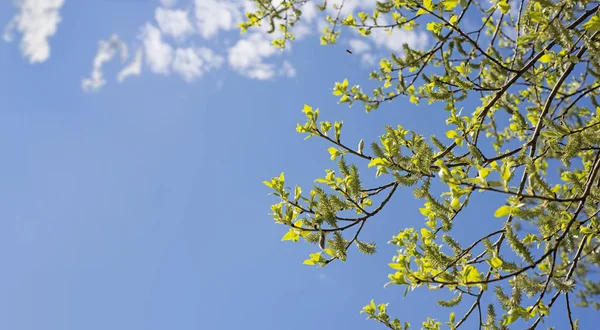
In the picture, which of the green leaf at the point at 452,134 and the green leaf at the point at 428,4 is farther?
the green leaf at the point at 452,134

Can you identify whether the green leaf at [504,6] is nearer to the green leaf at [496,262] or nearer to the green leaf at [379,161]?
the green leaf at [379,161]

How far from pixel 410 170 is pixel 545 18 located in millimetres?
1242

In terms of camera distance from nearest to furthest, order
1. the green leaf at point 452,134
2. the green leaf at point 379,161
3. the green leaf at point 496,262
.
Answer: the green leaf at point 496,262 → the green leaf at point 379,161 → the green leaf at point 452,134

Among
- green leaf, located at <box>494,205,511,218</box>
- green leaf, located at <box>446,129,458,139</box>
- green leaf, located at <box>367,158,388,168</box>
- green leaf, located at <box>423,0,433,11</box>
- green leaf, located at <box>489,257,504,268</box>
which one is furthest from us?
green leaf, located at <box>446,129,458,139</box>

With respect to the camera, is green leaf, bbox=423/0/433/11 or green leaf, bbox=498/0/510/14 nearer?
green leaf, bbox=498/0/510/14

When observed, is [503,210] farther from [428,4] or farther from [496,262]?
[428,4]

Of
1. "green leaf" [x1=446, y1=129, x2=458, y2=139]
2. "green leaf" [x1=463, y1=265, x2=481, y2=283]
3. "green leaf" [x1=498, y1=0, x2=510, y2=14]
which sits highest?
"green leaf" [x1=498, y1=0, x2=510, y2=14]

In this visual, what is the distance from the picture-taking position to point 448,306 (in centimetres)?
204

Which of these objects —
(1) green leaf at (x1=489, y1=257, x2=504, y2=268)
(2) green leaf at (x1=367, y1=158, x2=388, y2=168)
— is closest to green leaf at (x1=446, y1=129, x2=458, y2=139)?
(2) green leaf at (x1=367, y1=158, x2=388, y2=168)

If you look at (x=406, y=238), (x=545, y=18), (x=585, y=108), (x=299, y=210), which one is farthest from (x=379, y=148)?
(x=585, y=108)

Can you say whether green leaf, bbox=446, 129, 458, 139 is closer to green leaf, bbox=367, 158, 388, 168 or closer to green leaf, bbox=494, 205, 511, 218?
green leaf, bbox=367, 158, 388, 168

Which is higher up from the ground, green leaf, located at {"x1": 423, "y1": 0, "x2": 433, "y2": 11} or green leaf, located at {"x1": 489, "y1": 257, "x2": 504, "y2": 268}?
green leaf, located at {"x1": 423, "y1": 0, "x2": 433, "y2": 11}

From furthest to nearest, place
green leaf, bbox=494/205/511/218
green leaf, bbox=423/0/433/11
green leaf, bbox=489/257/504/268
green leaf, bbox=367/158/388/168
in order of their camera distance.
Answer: green leaf, bbox=423/0/433/11, green leaf, bbox=367/158/388/168, green leaf, bbox=489/257/504/268, green leaf, bbox=494/205/511/218

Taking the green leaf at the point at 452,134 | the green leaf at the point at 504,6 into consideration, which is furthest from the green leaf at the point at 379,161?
the green leaf at the point at 504,6
